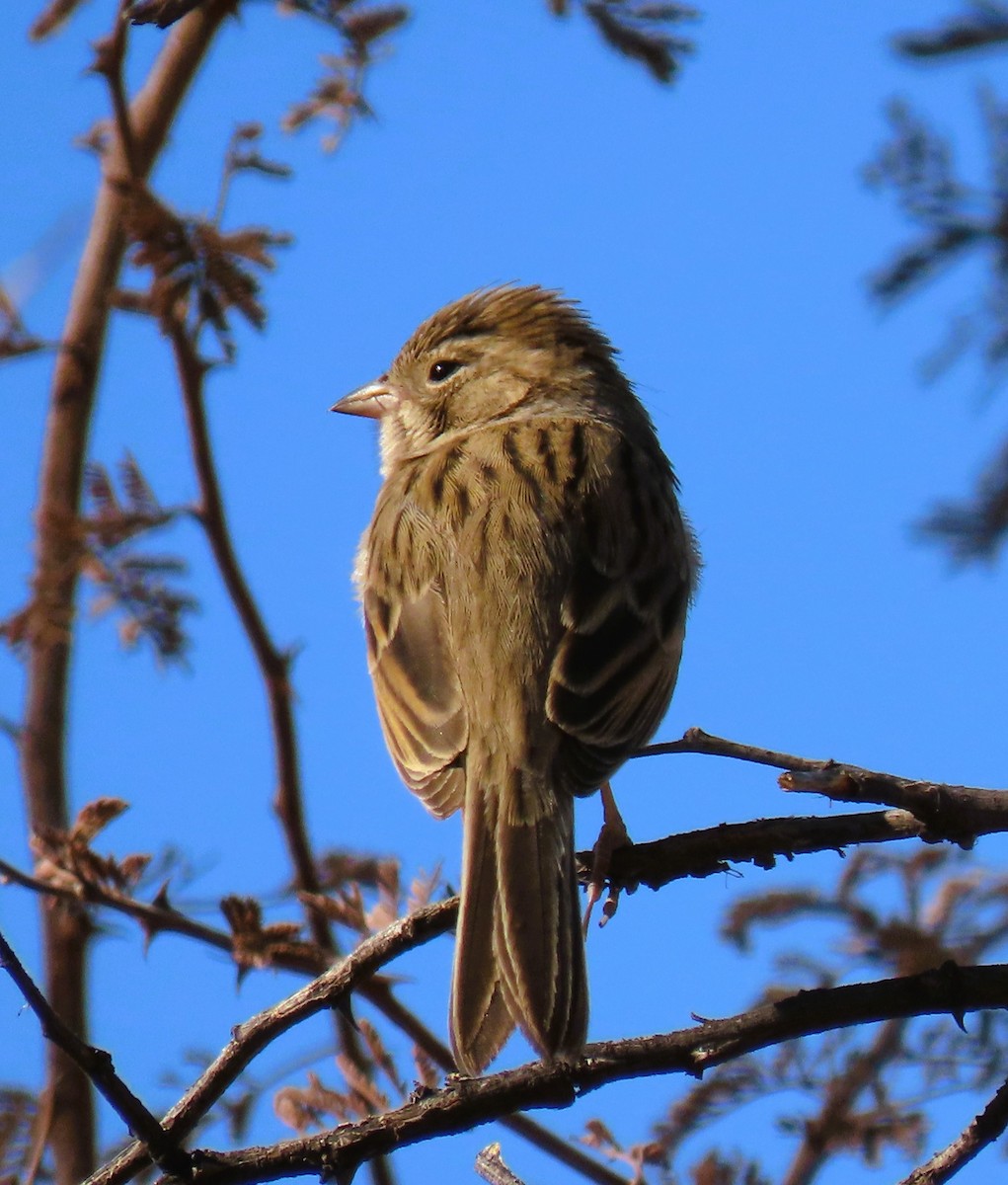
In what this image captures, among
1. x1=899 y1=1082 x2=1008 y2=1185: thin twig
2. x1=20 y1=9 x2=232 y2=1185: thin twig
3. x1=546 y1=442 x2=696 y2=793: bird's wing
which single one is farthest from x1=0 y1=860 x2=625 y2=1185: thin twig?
x1=899 y1=1082 x2=1008 y2=1185: thin twig

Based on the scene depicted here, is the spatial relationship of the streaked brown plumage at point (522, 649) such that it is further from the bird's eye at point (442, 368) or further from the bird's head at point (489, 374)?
the bird's eye at point (442, 368)

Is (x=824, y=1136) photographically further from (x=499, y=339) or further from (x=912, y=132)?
(x=499, y=339)

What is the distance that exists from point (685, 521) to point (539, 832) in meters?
2.10

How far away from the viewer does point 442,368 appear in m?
6.51

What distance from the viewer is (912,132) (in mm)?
3611

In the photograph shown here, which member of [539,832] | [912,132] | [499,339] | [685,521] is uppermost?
[499,339]

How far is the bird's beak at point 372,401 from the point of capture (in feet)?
21.6

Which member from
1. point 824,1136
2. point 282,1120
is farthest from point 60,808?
point 824,1136

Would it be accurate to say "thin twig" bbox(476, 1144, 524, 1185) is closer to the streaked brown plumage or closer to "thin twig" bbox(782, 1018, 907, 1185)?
the streaked brown plumage

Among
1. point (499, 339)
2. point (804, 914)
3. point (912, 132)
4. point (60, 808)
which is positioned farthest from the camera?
point (499, 339)

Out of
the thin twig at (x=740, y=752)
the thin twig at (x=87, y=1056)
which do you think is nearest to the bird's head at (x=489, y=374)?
the thin twig at (x=740, y=752)

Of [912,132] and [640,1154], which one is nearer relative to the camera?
[912,132]

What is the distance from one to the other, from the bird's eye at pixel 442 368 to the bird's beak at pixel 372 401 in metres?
0.16

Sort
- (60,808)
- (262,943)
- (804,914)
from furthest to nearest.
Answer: (60,808), (804,914), (262,943)
